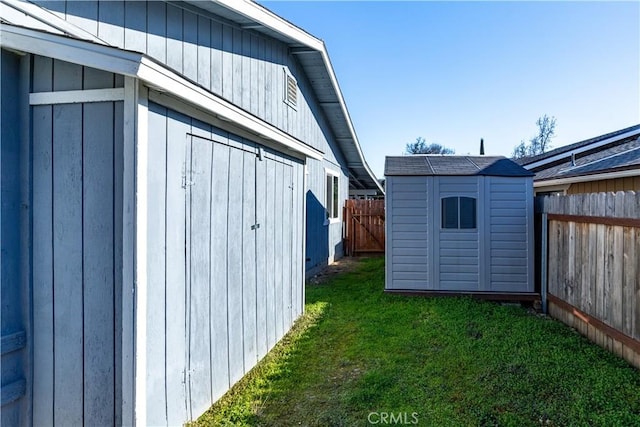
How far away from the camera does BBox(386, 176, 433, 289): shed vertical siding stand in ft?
20.8

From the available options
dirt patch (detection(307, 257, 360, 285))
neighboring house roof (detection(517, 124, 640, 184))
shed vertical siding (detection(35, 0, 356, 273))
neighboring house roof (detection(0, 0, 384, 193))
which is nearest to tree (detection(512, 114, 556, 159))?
neighboring house roof (detection(517, 124, 640, 184))

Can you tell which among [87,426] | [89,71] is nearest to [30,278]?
[87,426]

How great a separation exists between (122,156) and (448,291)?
568 cm

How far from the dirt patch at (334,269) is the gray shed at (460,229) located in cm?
217

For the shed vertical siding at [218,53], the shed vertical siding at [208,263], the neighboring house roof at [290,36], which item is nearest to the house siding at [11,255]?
the neighboring house roof at [290,36]

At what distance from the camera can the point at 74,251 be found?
2178mm

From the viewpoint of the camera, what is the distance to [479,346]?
4.08 meters

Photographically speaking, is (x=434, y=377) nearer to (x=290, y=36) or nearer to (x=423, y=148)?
(x=290, y=36)

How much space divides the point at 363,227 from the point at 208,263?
10024 mm

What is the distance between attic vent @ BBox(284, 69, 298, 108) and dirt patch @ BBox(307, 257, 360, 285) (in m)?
3.87

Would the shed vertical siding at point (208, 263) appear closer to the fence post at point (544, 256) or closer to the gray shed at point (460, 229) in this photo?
the gray shed at point (460, 229)

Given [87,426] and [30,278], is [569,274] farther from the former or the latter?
[30,278]

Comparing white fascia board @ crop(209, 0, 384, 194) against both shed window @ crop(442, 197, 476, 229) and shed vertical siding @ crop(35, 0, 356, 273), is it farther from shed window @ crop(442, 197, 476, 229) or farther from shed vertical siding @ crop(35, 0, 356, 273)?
shed window @ crop(442, 197, 476, 229)

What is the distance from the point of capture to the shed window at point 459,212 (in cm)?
623
